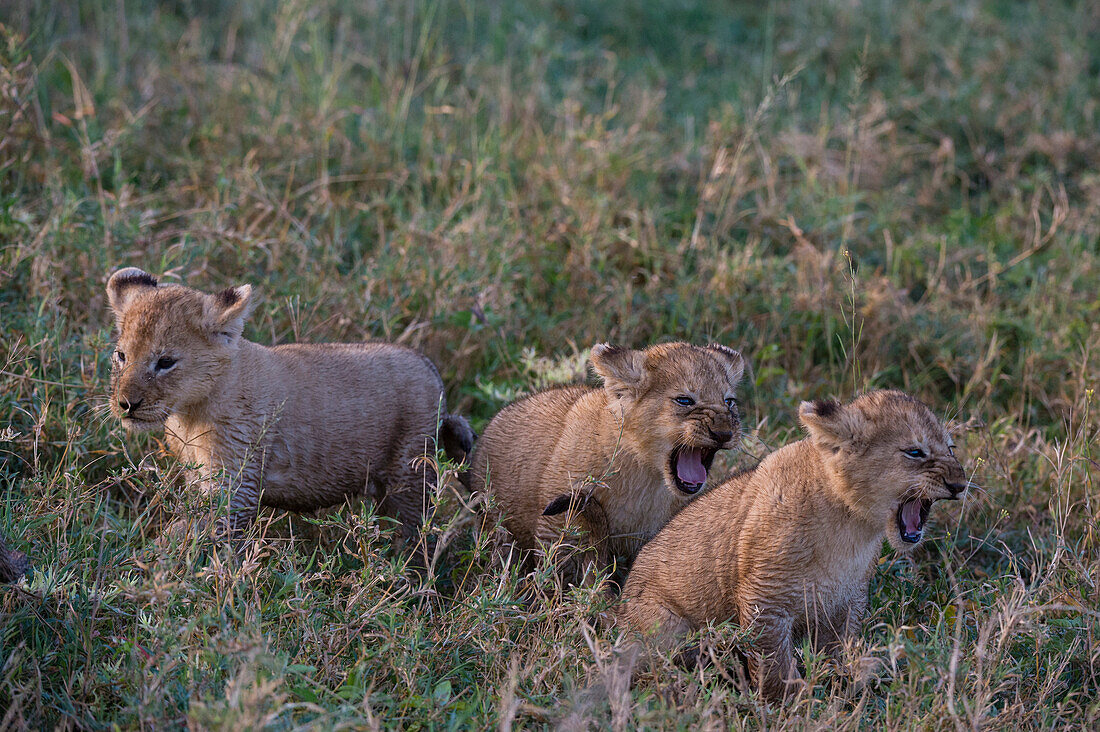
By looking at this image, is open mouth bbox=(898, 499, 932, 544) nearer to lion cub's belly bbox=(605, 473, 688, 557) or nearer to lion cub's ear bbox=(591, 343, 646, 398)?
lion cub's belly bbox=(605, 473, 688, 557)

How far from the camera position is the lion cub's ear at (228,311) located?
15.6 ft

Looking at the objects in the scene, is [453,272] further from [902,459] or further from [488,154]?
[902,459]

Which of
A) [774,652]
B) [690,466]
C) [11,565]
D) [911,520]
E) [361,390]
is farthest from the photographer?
[361,390]

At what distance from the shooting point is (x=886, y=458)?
4199mm

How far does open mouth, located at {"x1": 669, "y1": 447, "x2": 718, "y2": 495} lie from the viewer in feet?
15.7

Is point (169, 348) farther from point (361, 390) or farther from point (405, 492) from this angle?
point (405, 492)

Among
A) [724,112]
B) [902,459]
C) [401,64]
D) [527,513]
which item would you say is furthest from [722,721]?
[401,64]

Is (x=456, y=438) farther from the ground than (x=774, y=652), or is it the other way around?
(x=774, y=652)

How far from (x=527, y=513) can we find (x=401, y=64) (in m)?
5.34

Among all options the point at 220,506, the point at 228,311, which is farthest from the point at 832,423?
the point at 228,311

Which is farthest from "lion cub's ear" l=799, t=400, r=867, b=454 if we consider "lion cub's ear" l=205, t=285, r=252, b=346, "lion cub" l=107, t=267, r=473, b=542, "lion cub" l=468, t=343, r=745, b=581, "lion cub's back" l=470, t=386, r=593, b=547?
"lion cub's ear" l=205, t=285, r=252, b=346

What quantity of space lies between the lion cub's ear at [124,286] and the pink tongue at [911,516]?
3.45 metres

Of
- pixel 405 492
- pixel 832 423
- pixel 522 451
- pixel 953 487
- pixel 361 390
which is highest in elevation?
pixel 832 423

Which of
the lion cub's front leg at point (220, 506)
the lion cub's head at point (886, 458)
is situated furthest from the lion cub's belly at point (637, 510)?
the lion cub's front leg at point (220, 506)
